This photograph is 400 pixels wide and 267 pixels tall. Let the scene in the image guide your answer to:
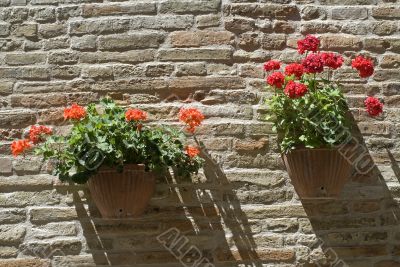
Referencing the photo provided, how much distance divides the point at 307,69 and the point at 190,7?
0.92m

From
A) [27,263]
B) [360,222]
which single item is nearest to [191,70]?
[360,222]

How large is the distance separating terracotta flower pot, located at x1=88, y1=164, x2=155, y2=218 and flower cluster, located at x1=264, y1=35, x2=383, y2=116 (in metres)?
0.92

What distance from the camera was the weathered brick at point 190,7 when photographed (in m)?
3.76

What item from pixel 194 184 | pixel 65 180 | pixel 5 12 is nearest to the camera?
pixel 65 180

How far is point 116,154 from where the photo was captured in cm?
316

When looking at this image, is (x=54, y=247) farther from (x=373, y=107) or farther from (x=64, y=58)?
(x=373, y=107)

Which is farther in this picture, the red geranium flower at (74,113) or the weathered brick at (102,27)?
the weathered brick at (102,27)

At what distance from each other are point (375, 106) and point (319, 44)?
0.52 m

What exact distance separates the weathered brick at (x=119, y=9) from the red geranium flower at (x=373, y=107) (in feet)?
4.84

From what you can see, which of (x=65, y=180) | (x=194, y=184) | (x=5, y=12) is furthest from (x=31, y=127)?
(x=194, y=184)

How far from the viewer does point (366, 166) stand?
3.62m

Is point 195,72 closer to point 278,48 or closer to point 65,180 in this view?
point 278,48

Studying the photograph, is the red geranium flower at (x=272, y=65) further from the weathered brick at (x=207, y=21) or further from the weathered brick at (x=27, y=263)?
the weathered brick at (x=27, y=263)

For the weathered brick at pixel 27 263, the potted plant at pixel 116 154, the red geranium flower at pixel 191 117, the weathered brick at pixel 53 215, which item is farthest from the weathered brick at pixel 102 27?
the weathered brick at pixel 27 263
